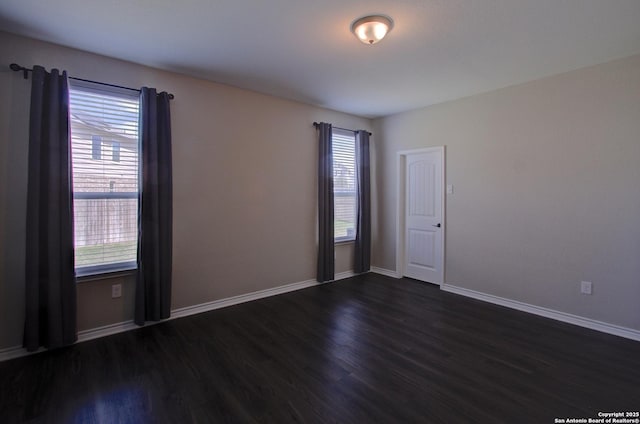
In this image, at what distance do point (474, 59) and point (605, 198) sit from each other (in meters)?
1.90

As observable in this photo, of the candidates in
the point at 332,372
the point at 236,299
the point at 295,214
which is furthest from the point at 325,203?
the point at 332,372

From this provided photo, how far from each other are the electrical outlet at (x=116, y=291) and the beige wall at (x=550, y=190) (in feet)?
13.2

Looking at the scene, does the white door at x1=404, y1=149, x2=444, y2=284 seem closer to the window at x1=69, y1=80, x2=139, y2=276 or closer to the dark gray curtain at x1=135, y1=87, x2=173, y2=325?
the dark gray curtain at x1=135, y1=87, x2=173, y2=325

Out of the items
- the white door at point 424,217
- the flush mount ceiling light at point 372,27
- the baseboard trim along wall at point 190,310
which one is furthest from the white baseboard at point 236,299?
the flush mount ceiling light at point 372,27

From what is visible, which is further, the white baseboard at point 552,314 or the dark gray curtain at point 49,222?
the white baseboard at point 552,314

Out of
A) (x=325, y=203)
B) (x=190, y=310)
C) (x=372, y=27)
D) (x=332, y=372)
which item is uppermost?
(x=372, y=27)

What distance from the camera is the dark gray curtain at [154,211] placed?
304 centimetres

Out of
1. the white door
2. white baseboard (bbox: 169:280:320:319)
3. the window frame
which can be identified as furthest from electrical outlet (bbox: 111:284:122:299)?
the white door

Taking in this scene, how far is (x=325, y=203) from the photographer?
15.0 feet

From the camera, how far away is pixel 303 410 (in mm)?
1936

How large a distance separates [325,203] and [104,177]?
2705mm

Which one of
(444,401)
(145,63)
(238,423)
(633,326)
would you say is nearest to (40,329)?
(238,423)

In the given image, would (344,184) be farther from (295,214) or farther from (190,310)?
(190,310)

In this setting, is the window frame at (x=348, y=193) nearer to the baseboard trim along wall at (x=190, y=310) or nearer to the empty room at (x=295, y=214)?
the empty room at (x=295, y=214)
